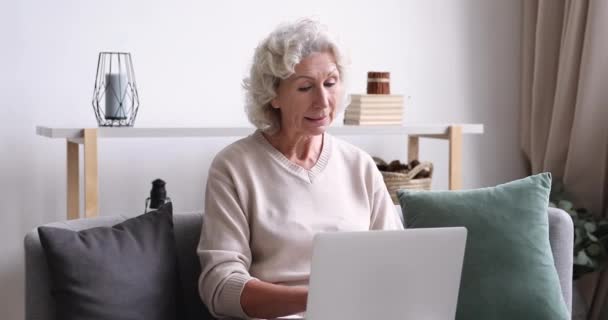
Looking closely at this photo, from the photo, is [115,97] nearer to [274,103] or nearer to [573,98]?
[274,103]

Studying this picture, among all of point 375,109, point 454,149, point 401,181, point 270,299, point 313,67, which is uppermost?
point 313,67

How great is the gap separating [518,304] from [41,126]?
1.55 metres

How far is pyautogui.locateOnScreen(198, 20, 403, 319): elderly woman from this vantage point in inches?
76.4

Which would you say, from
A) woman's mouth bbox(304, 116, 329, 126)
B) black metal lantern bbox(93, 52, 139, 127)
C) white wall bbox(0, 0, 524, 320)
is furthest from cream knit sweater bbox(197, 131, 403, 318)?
white wall bbox(0, 0, 524, 320)

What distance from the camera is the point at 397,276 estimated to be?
1509 mm

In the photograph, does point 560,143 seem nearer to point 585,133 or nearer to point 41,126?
point 585,133

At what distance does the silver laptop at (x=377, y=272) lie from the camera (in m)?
1.48

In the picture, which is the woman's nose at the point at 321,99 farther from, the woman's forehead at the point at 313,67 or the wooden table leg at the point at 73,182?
the wooden table leg at the point at 73,182

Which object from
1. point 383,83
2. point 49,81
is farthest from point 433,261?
point 49,81

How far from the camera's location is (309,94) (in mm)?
2043

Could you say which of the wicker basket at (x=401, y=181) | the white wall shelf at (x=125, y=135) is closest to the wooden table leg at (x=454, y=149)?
the white wall shelf at (x=125, y=135)

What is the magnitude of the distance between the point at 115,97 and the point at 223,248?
0.90 m

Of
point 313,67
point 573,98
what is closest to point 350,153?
point 313,67

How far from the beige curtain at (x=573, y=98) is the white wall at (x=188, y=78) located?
20cm
